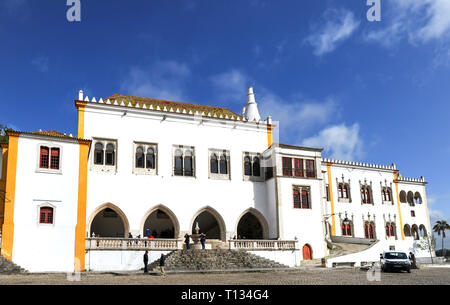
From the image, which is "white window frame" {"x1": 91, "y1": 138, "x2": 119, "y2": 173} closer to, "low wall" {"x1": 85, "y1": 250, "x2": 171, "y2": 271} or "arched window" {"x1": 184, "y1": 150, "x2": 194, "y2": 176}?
"arched window" {"x1": 184, "y1": 150, "x2": 194, "y2": 176}

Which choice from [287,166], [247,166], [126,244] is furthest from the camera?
[247,166]

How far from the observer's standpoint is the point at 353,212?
38.1 meters

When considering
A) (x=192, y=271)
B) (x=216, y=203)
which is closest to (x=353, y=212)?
(x=216, y=203)

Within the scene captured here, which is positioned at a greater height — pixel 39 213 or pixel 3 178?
pixel 3 178

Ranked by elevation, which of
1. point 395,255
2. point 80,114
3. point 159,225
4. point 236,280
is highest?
point 80,114

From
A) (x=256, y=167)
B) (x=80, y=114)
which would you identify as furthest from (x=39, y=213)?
(x=256, y=167)

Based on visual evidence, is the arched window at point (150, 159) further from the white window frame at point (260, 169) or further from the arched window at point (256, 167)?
the arched window at point (256, 167)

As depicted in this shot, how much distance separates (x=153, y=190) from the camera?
28.4 metres

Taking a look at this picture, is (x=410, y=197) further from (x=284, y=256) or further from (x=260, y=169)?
(x=284, y=256)

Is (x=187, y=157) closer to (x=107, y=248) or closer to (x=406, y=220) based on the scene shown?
(x=107, y=248)

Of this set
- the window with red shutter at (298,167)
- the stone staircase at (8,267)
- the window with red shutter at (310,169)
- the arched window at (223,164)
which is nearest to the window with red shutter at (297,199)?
the window with red shutter at (298,167)

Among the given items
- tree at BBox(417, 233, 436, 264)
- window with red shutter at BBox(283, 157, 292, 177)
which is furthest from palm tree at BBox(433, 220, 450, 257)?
window with red shutter at BBox(283, 157, 292, 177)

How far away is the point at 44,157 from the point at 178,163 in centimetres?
890

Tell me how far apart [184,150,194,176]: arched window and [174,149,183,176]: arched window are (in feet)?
0.96
